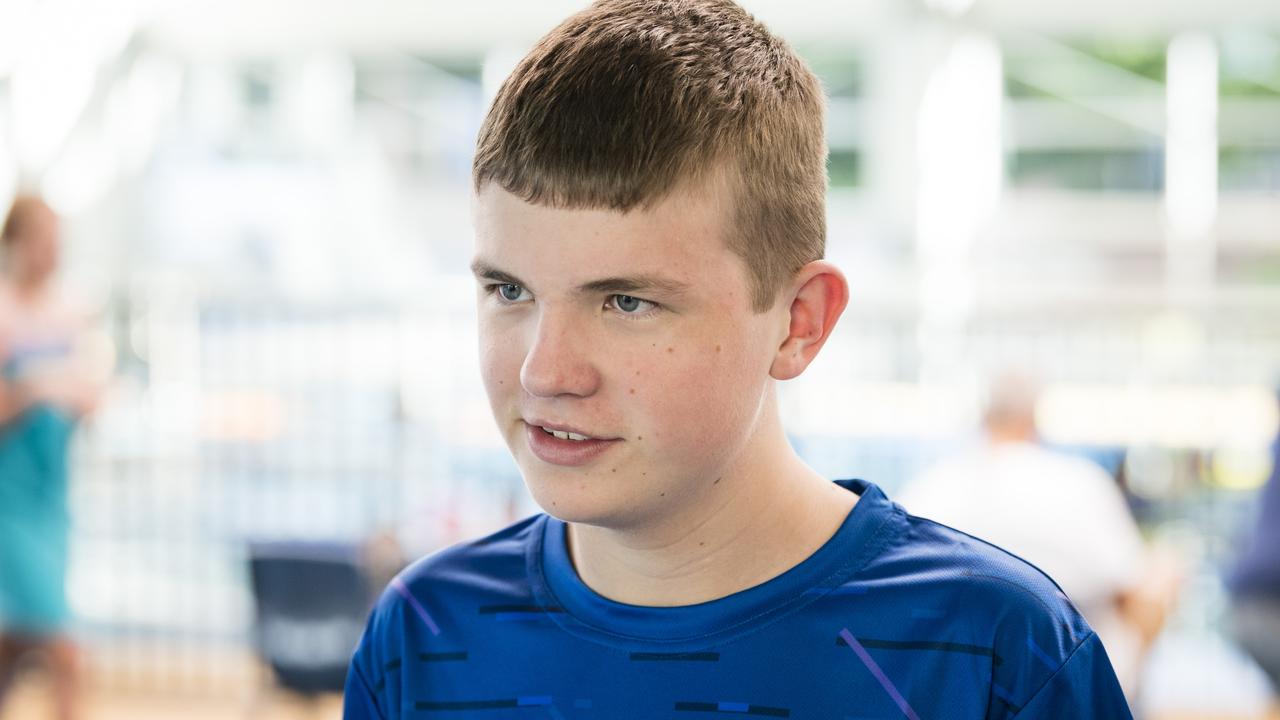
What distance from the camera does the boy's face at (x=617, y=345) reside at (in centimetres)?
90

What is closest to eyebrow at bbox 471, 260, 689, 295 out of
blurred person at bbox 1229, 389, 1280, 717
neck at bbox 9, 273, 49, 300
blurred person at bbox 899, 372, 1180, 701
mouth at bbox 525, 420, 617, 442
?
mouth at bbox 525, 420, 617, 442

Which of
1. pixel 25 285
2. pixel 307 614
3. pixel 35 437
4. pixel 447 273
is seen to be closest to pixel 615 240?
pixel 35 437

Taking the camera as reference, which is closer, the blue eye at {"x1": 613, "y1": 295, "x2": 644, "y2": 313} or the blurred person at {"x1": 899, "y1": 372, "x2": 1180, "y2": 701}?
the blue eye at {"x1": 613, "y1": 295, "x2": 644, "y2": 313}

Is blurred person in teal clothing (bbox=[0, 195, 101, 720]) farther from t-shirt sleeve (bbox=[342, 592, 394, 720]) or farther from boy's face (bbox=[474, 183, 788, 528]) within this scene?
boy's face (bbox=[474, 183, 788, 528])

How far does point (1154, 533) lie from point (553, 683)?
3.86 m

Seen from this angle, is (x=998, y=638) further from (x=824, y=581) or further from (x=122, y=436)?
(x=122, y=436)

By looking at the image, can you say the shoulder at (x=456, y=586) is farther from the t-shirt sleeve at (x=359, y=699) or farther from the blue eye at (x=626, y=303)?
the blue eye at (x=626, y=303)

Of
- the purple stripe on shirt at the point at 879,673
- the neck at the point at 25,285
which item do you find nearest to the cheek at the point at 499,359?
the purple stripe on shirt at the point at 879,673

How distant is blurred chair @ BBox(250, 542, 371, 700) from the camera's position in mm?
3725

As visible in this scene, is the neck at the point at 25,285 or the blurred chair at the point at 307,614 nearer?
the neck at the point at 25,285

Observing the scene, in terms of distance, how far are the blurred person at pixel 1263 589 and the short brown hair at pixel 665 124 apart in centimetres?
173

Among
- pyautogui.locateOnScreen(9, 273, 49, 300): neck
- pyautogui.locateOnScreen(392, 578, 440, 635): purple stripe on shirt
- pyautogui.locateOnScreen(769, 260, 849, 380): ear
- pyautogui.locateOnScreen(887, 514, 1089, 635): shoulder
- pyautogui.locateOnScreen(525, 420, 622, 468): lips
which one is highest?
pyautogui.locateOnScreen(9, 273, 49, 300): neck

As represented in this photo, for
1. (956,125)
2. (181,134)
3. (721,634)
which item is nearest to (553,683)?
(721,634)

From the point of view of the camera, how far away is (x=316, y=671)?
3734mm
